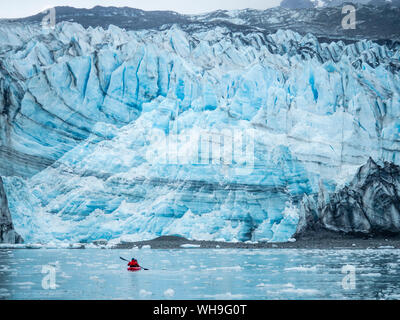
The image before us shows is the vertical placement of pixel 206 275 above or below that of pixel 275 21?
below

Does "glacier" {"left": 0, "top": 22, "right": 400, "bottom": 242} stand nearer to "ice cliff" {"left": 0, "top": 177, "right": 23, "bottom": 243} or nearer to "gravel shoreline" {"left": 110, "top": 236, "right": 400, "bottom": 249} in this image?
"gravel shoreline" {"left": 110, "top": 236, "right": 400, "bottom": 249}

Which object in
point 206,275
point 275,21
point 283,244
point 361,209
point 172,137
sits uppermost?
point 275,21

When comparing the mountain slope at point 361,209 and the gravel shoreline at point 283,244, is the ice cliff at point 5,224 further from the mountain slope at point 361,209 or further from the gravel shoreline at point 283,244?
the mountain slope at point 361,209

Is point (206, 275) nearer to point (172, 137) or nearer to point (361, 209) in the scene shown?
point (361, 209)

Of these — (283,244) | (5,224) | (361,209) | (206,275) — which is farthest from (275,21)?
(206,275)

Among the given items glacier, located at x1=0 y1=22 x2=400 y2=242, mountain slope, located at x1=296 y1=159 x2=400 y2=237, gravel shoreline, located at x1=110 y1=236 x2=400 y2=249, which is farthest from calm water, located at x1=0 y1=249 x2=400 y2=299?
glacier, located at x1=0 y1=22 x2=400 y2=242

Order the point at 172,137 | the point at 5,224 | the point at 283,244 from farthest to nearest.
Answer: the point at 172,137, the point at 283,244, the point at 5,224

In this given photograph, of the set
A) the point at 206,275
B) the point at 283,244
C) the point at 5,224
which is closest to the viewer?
the point at 206,275

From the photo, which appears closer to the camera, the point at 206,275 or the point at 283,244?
the point at 206,275
